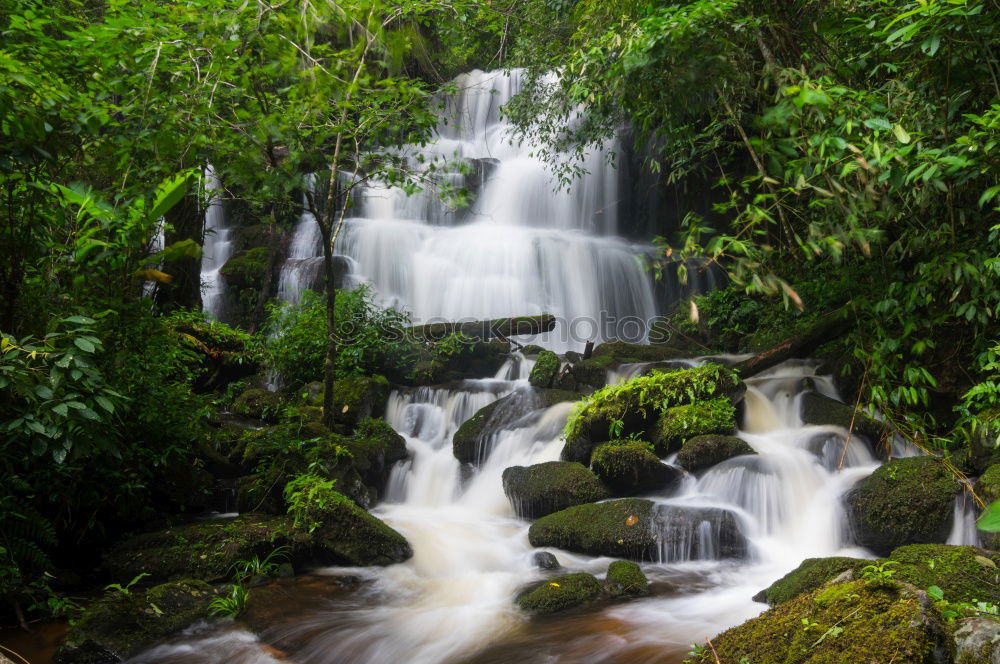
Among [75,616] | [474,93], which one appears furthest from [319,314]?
[474,93]

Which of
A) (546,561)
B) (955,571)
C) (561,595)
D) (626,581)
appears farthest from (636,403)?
(955,571)

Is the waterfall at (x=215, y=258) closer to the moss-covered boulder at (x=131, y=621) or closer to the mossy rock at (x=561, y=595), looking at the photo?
the moss-covered boulder at (x=131, y=621)

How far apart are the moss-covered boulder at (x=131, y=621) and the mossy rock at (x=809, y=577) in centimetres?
379

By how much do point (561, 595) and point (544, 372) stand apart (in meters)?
4.90

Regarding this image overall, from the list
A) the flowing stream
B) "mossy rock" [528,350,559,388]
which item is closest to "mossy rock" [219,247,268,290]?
the flowing stream

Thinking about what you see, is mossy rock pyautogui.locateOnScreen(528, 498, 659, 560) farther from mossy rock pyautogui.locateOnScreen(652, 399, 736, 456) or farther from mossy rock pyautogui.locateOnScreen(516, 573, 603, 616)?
mossy rock pyautogui.locateOnScreen(652, 399, 736, 456)

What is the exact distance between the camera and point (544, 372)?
9203mm

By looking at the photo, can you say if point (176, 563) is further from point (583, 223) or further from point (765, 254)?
point (583, 223)

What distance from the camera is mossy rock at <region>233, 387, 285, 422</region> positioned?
8.18 m

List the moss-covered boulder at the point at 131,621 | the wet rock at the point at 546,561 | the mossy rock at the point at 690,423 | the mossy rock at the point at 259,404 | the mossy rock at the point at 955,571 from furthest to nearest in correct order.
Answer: the mossy rock at the point at 259,404 → the mossy rock at the point at 690,423 → the wet rock at the point at 546,561 → the moss-covered boulder at the point at 131,621 → the mossy rock at the point at 955,571

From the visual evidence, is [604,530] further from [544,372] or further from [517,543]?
[544,372]

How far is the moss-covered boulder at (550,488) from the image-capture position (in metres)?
6.33

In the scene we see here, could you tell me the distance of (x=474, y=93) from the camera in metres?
19.9

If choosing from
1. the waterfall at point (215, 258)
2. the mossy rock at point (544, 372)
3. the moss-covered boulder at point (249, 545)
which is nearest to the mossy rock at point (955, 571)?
the moss-covered boulder at point (249, 545)
